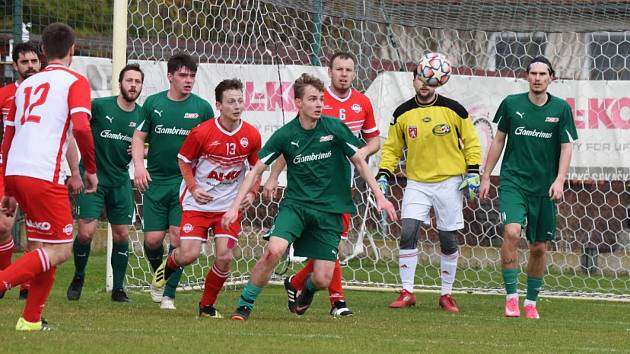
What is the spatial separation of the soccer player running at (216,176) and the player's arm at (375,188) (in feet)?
2.97

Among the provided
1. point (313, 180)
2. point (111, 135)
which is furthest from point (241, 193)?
point (111, 135)

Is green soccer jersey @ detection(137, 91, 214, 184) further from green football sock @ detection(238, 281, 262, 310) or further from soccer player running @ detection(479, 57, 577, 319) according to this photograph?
soccer player running @ detection(479, 57, 577, 319)

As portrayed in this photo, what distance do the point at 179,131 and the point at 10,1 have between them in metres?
10.9

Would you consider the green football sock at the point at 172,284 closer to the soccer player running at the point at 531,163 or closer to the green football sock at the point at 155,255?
the green football sock at the point at 155,255

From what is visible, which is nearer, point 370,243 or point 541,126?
point 541,126

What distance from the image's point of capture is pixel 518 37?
15344 millimetres

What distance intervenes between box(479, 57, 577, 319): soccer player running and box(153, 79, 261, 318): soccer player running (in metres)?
2.31

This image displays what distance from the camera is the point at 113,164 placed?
38.8 feet

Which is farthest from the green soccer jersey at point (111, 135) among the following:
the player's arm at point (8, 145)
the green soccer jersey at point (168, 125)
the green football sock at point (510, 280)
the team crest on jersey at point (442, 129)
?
the green football sock at point (510, 280)

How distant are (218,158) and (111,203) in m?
1.91

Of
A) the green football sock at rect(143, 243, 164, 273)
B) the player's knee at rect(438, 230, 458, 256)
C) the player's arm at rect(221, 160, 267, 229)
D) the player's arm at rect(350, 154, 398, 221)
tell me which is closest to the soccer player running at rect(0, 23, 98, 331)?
the player's arm at rect(221, 160, 267, 229)

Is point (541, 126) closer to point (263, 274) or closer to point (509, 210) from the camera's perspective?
point (509, 210)

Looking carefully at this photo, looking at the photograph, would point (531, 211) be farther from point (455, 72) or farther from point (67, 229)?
point (67, 229)

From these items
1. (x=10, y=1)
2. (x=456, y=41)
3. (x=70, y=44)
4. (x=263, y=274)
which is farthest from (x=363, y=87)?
(x=10, y=1)
